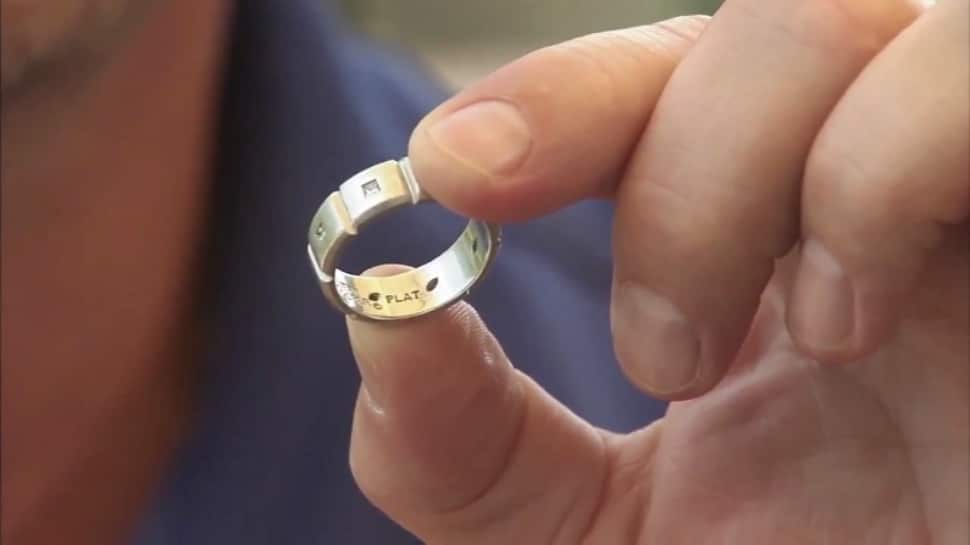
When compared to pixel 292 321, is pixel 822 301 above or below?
above

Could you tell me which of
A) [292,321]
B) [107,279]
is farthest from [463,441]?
[107,279]

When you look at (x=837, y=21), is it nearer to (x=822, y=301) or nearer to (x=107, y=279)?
(x=822, y=301)

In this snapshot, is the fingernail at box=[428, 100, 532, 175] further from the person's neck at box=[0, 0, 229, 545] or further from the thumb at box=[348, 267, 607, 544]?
the person's neck at box=[0, 0, 229, 545]

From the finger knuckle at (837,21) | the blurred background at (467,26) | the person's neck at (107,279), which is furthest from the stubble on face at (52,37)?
the blurred background at (467,26)

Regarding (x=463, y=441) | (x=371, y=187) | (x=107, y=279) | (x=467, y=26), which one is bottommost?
(x=467, y=26)

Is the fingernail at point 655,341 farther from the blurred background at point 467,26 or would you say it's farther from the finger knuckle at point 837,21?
the blurred background at point 467,26

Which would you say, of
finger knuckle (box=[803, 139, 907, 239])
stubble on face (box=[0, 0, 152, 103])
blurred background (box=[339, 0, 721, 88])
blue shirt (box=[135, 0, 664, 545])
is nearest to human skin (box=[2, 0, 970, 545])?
finger knuckle (box=[803, 139, 907, 239])
